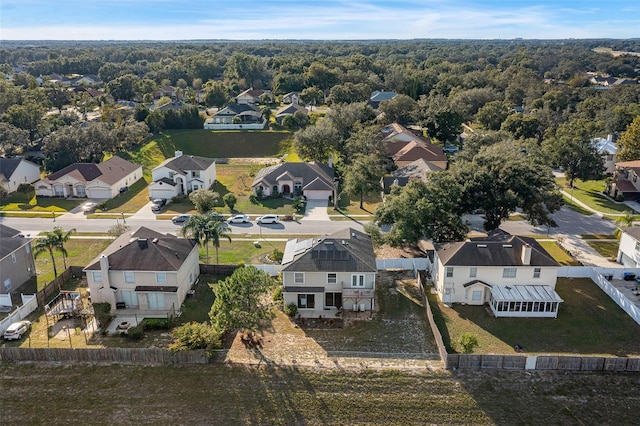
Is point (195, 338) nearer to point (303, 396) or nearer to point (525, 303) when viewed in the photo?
point (303, 396)

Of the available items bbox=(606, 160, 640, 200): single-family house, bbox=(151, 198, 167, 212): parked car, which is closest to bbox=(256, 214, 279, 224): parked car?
bbox=(151, 198, 167, 212): parked car

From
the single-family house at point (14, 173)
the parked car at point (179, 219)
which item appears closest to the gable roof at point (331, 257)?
the parked car at point (179, 219)

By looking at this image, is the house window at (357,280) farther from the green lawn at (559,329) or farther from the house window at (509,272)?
the house window at (509,272)

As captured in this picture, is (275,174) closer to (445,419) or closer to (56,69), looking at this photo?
(445,419)

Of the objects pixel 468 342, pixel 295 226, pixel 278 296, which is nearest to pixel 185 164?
pixel 295 226

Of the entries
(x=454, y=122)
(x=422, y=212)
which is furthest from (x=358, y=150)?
(x=422, y=212)
